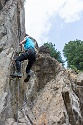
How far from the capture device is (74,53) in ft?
142

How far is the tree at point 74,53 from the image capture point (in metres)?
41.2

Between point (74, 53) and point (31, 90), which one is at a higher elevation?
point (74, 53)

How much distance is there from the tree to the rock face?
18496 millimetres

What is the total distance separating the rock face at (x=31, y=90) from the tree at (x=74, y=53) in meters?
18.5

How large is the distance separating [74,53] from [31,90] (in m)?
26.0

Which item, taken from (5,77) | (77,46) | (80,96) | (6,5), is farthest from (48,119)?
(77,46)

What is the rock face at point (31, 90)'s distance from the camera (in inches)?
536

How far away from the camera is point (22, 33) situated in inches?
883

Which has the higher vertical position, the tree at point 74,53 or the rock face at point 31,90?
the tree at point 74,53

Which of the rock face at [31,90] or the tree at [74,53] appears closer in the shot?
the rock face at [31,90]

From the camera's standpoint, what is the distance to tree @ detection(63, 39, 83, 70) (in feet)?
135

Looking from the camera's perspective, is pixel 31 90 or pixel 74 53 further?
pixel 74 53

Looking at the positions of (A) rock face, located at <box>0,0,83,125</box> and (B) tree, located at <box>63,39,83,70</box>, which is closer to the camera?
(A) rock face, located at <box>0,0,83,125</box>

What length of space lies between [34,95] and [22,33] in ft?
19.9
